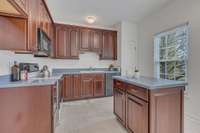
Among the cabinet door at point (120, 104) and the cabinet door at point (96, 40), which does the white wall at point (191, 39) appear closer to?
the cabinet door at point (120, 104)

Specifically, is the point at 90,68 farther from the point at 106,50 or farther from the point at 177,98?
the point at 177,98

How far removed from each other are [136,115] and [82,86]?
278 centimetres

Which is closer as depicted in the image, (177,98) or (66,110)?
(177,98)

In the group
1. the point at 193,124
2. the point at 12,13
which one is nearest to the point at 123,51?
the point at 193,124

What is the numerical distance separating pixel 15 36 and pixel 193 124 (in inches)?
145

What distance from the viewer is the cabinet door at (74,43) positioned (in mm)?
4645

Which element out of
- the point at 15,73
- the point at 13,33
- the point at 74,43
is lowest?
the point at 15,73

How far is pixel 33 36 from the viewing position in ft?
6.71

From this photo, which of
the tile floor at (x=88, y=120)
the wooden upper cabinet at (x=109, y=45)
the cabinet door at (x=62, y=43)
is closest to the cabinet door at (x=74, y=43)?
the cabinet door at (x=62, y=43)

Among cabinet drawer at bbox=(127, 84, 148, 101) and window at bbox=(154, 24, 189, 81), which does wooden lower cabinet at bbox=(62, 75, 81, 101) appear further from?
window at bbox=(154, 24, 189, 81)

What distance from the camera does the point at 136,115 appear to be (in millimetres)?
1962

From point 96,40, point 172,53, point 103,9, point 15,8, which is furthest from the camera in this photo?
point 96,40

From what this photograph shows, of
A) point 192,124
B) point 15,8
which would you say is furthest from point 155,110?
point 15,8

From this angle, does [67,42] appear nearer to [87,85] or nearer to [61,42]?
[61,42]
